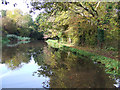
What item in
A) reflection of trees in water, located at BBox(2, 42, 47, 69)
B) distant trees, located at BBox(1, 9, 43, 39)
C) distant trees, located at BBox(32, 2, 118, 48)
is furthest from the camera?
distant trees, located at BBox(1, 9, 43, 39)

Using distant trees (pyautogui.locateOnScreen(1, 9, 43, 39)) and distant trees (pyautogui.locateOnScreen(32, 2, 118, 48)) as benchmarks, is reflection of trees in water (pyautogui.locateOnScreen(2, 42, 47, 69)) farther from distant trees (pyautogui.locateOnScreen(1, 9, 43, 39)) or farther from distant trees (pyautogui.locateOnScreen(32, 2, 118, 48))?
distant trees (pyautogui.locateOnScreen(1, 9, 43, 39))

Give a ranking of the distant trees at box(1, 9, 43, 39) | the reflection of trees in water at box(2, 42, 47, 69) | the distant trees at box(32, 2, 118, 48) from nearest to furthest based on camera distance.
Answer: the reflection of trees in water at box(2, 42, 47, 69) → the distant trees at box(32, 2, 118, 48) → the distant trees at box(1, 9, 43, 39)

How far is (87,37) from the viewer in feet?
59.5

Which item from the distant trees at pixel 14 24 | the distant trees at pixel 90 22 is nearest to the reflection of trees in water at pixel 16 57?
the distant trees at pixel 90 22

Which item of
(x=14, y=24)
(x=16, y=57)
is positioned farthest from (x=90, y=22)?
(x=14, y=24)

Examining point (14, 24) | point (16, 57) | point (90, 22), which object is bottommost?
point (16, 57)

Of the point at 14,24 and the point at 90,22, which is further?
the point at 14,24

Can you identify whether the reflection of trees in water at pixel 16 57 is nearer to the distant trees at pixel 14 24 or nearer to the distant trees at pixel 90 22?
the distant trees at pixel 90 22

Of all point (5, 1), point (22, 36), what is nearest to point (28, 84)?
point (5, 1)

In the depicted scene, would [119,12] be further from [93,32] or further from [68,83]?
[68,83]

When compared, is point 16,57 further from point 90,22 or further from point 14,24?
point 14,24

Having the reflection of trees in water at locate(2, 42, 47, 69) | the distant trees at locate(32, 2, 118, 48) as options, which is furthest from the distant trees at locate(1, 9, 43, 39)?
the reflection of trees in water at locate(2, 42, 47, 69)

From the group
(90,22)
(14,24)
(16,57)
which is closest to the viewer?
(16,57)

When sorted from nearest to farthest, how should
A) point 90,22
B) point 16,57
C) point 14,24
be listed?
1. point 16,57
2. point 90,22
3. point 14,24
